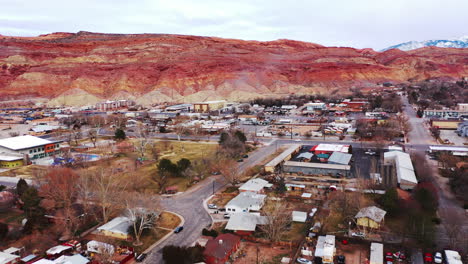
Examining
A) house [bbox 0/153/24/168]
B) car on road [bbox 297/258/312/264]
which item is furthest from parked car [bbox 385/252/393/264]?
house [bbox 0/153/24/168]

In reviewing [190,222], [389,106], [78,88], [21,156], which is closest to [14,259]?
[190,222]

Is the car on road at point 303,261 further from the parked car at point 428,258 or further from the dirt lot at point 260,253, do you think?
the parked car at point 428,258

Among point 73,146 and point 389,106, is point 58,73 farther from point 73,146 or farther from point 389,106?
point 389,106

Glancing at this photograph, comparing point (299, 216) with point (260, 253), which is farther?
point (299, 216)

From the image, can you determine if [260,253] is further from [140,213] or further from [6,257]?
[6,257]

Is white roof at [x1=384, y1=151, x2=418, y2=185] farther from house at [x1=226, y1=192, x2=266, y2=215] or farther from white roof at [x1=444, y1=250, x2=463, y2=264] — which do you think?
house at [x1=226, y1=192, x2=266, y2=215]

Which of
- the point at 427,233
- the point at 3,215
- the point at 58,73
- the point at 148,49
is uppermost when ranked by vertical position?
the point at 148,49

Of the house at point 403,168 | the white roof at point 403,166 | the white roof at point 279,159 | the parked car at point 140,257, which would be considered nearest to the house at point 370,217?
the house at point 403,168

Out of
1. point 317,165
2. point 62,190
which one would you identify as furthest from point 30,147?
point 317,165
